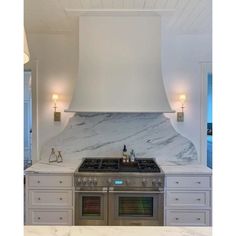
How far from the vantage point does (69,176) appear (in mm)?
3018

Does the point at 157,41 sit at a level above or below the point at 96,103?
above

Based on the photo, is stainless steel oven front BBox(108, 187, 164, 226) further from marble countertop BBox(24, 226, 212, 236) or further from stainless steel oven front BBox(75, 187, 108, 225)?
marble countertop BBox(24, 226, 212, 236)

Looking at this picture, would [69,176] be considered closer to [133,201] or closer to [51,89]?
[133,201]

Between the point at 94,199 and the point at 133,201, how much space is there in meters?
0.43

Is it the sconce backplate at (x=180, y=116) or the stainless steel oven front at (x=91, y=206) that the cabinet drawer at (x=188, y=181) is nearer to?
the stainless steel oven front at (x=91, y=206)

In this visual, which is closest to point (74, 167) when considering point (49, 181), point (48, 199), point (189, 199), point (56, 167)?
point (56, 167)

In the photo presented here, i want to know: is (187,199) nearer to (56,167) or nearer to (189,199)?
(189,199)

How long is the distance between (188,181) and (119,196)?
2.58 ft

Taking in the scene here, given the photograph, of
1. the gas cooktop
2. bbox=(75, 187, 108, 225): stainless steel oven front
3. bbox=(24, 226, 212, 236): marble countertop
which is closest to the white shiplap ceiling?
the gas cooktop

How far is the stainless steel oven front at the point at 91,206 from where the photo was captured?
2945 millimetres

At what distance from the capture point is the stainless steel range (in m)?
2.94

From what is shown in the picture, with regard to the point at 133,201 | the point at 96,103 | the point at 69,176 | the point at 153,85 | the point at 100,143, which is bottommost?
the point at 133,201
